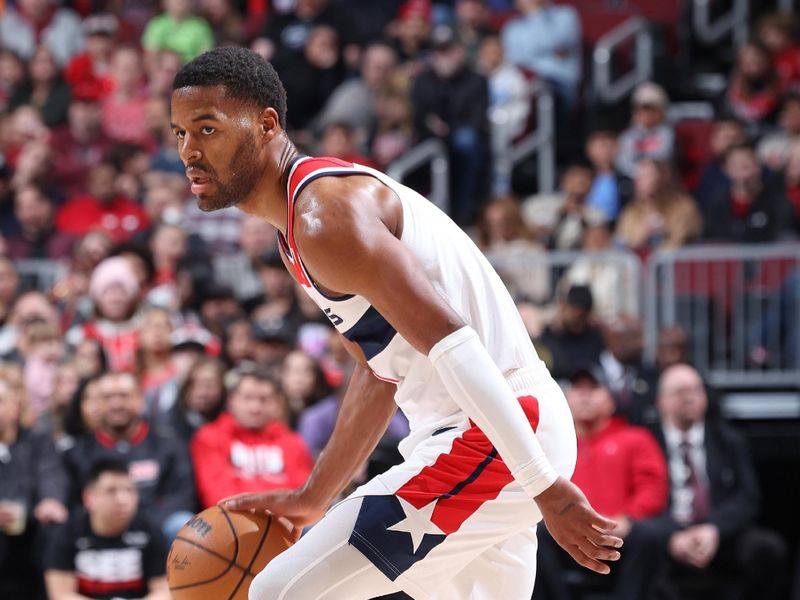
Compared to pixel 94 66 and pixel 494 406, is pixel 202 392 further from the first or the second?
pixel 94 66

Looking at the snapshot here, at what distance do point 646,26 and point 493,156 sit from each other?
2.36m

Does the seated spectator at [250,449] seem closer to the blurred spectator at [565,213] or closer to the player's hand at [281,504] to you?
the blurred spectator at [565,213]

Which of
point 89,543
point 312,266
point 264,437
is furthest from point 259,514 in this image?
point 264,437

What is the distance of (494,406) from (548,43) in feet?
33.3

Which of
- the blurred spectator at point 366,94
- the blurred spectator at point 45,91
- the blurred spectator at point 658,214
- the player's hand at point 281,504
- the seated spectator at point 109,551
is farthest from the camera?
the blurred spectator at point 45,91

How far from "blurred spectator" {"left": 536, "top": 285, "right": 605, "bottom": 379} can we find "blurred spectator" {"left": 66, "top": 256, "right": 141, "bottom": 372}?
9.14 feet

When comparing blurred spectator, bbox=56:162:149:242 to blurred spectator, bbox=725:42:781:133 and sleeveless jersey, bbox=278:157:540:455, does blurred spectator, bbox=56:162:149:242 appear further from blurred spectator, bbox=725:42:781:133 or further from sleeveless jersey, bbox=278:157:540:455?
sleeveless jersey, bbox=278:157:540:455

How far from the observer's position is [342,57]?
523 inches

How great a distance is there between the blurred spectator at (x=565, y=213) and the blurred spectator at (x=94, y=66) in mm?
4313

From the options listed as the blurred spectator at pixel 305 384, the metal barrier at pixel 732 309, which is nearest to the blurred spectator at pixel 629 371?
the metal barrier at pixel 732 309

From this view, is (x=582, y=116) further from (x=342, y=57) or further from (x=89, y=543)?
(x=89, y=543)

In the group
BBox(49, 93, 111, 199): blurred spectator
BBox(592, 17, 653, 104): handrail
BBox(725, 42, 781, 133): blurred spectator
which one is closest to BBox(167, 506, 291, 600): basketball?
BBox(49, 93, 111, 199): blurred spectator

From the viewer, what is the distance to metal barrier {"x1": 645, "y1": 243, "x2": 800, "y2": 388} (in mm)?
9852

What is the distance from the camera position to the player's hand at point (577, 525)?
3.44 m
